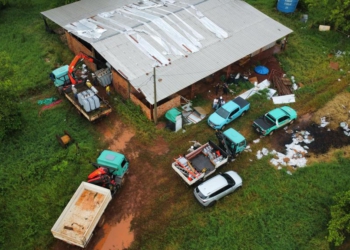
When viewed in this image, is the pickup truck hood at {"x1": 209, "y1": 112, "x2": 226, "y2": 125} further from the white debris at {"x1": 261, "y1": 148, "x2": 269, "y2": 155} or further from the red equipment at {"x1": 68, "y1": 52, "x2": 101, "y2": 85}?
the red equipment at {"x1": 68, "y1": 52, "x2": 101, "y2": 85}

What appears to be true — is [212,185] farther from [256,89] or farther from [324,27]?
[324,27]

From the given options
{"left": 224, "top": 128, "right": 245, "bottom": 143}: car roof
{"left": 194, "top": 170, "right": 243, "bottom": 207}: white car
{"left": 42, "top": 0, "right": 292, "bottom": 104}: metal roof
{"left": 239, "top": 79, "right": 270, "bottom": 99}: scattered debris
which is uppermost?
{"left": 42, "top": 0, "right": 292, "bottom": 104}: metal roof

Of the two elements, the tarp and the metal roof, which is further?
the metal roof

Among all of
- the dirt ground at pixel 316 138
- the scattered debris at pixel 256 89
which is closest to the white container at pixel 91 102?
the scattered debris at pixel 256 89

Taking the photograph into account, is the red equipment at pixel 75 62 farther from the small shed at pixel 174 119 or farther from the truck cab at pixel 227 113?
the truck cab at pixel 227 113

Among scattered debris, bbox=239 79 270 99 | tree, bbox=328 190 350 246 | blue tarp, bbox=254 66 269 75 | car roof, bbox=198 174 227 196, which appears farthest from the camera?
blue tarp, bbox=254 66 269 75

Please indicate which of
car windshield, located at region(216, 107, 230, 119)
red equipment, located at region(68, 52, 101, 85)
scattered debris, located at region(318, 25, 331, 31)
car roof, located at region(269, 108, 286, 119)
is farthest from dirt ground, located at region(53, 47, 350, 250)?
scattered debris, located at region(318, 25, 331, 31)

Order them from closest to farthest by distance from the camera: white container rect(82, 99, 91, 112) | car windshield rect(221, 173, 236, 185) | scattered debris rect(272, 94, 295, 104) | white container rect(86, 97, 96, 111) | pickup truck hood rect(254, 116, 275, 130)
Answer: car windshield rect(221, 173, 236, 185) → white container rect(82, 99, 91, 112) → white container rect(86, 97, 96, 111) → pickup truck hood rect(254, 116, 275, 130) → scattered debris rect(272, 94, 295, 104)

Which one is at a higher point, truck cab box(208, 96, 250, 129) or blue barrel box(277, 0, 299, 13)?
blue barrel box(277, 0, 299, 13)
